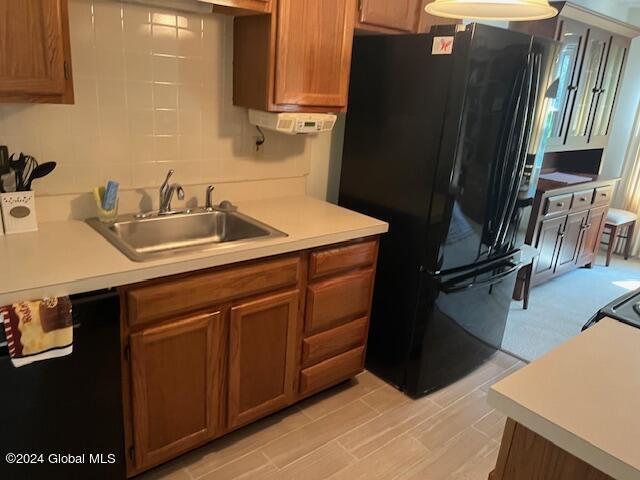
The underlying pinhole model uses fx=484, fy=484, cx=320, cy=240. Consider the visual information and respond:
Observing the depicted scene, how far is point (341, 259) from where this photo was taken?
2.21m

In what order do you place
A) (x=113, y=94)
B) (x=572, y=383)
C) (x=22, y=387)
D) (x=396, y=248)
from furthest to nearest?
(x=396, y=248)
(x=113, y=94)
(x=22, y=387)
(x=572, y=383)

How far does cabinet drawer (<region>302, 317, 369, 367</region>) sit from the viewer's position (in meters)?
2.25

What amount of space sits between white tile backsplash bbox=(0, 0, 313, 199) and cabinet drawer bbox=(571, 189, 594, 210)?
2954mm

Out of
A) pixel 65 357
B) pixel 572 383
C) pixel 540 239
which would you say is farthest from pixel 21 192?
pixel 540 239

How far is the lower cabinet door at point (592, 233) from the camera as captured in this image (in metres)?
4.42

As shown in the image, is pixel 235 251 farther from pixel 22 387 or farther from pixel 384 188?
pixel 384 188

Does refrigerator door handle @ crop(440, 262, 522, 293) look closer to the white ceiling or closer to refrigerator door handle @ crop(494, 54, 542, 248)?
refrigerator door handle @ crop(494, 54, 542, 248)

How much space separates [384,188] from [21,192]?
1.60m

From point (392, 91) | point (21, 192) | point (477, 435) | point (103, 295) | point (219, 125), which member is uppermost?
point (392, 91)

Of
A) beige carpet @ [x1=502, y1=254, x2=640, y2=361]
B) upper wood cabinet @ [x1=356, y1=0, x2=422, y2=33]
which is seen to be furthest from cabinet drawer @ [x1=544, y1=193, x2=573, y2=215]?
upper wood cabinet @ [x1=356, y1=0, x2=422, y2=33]

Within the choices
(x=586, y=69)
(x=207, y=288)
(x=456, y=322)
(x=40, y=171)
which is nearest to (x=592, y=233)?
(x=586, y=69)

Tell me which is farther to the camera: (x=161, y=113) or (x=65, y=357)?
(x=161, y=113)

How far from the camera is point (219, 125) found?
2346mm

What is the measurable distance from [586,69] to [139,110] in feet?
11.7
